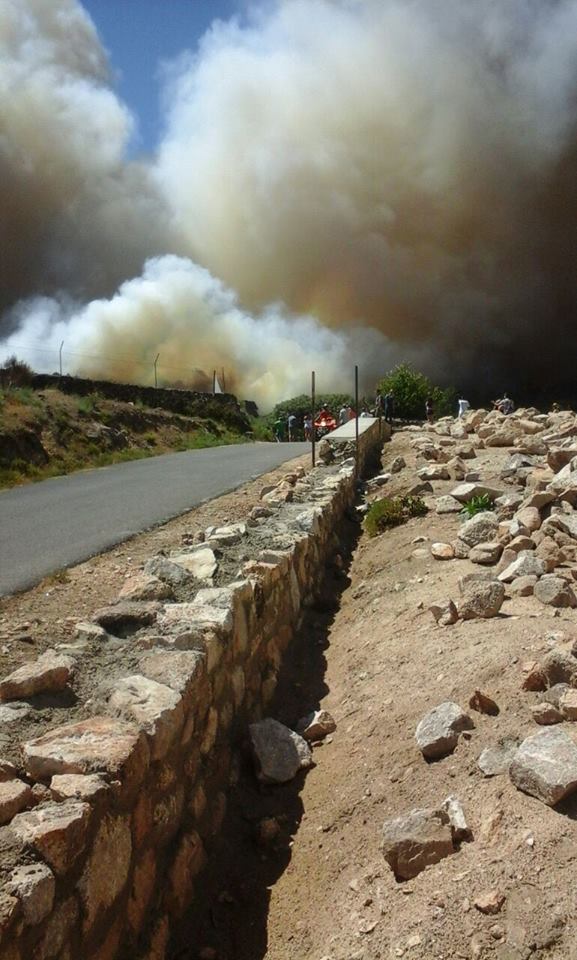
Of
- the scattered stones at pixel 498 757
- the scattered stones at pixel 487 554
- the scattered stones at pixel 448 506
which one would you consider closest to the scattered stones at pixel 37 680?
the scattered stones at pixel 498 757

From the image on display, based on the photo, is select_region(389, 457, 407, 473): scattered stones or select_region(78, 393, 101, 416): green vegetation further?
select_region(78, 393, 101, 416): green vegetation

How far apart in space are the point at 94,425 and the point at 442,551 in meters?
17.4

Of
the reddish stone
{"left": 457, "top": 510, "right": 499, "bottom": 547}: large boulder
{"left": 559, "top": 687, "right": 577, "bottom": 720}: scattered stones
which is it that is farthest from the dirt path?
{"left": 457, "top": 510, "right": 499, "bottom": 547}: large boulder

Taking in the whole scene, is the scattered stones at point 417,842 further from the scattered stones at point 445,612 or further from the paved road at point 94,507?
the paved road at point 94,507

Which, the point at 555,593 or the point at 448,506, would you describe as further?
the point at 448,506

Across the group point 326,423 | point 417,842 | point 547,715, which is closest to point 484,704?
point 547,715

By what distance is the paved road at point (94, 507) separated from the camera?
Result: 23.7 feet

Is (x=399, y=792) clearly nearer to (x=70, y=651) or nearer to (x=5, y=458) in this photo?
(x=70, y=651)

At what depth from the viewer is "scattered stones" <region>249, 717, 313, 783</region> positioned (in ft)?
13.6

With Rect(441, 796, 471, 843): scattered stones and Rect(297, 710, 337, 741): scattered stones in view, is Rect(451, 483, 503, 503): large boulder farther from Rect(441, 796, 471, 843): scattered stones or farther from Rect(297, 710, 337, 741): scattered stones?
Rect(441, 796, 471, 843): scattered stones

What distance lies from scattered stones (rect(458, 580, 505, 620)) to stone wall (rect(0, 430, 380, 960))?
1.27 m

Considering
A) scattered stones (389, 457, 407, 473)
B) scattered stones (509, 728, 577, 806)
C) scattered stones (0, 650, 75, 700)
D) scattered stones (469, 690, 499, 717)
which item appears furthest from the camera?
scattered stones (389, 457, 407, 473)

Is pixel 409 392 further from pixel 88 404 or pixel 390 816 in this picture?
pixel 390 816

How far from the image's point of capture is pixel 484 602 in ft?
16.8
